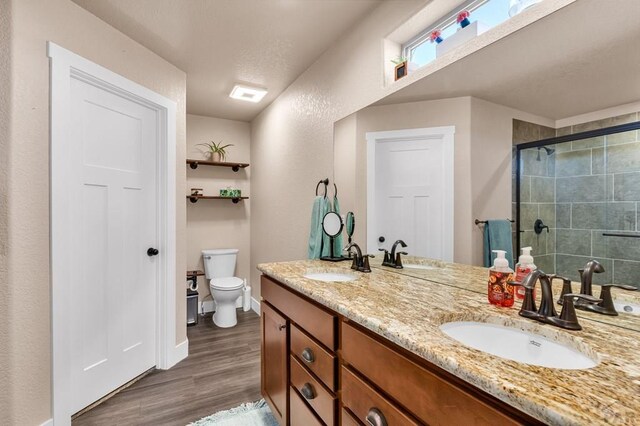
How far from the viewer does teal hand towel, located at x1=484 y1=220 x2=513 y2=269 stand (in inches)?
44.8

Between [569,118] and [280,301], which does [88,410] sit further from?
[569,118]

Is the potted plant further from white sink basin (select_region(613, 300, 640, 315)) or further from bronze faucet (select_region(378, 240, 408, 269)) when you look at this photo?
white sink basin (select_region(613, 300, 640, 315))

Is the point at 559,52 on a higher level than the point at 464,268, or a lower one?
higher

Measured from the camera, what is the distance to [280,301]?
1.52 metres

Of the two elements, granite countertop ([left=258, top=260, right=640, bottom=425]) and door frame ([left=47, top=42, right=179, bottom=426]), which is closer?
granite countertop ([left=258, top=260, right=640, bottom=425])

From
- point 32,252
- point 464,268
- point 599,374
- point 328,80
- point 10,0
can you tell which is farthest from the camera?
point 328,80

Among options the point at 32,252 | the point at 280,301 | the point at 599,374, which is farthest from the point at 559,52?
the point at 32,252

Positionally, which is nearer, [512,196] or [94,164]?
[512,196]

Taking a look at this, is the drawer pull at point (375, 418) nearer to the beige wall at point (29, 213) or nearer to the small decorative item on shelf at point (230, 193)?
the beige wall at point (29, 213)

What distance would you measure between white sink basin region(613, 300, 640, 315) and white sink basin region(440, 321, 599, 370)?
0.94 feet

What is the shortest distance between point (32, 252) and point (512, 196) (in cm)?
225

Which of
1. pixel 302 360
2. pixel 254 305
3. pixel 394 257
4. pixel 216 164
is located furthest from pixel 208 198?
pixel 302 360

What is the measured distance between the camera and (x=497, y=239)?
46.1 inches

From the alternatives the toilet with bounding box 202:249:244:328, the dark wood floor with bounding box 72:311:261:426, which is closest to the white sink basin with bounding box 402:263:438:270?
the dark wood floor with bounding box 72:311:261:426
